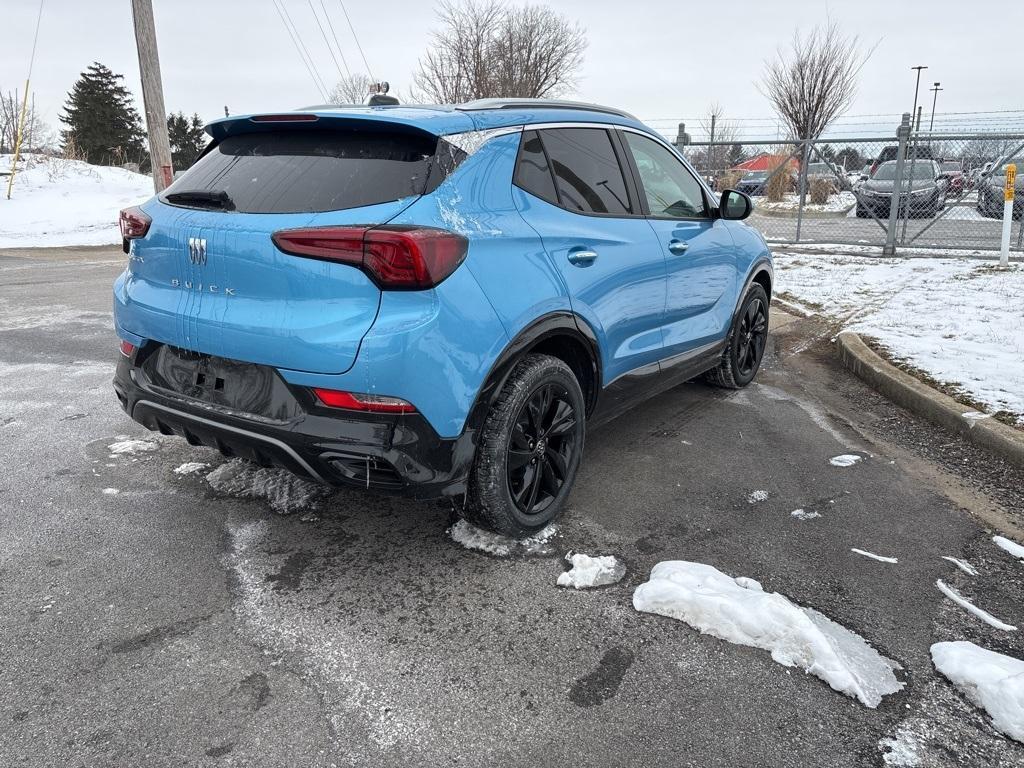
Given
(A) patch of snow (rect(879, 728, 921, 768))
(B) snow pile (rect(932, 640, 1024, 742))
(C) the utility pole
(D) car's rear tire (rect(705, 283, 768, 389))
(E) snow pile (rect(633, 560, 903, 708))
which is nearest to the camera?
(A) patch of snow (rect(879, 728, 921, 768))

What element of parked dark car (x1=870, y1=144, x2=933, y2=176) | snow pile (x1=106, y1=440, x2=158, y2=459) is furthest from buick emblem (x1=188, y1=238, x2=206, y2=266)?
parked dark car (x1=870, y1=144, x2=933, y2=176)

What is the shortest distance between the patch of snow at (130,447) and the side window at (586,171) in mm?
2606

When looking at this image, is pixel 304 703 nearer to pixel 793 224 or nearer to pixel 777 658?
pixel 777 658

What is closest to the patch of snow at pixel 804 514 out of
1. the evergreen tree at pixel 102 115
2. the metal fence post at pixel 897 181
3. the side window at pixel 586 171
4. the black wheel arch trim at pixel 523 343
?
the black wheel arch trim at pixel 523 343

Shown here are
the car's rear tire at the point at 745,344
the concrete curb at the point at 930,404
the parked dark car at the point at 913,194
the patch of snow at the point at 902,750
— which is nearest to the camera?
the patch of snow at the point at 902,750

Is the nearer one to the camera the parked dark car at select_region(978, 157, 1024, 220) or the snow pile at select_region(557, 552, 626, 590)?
the snow pile at select_region(557, 552, 626, 590)

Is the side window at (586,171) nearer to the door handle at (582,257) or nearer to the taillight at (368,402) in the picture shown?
the door handle at (582,257)

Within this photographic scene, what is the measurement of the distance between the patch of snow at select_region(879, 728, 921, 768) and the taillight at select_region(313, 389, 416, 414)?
1.67 meters

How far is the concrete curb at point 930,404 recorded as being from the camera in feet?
13.1

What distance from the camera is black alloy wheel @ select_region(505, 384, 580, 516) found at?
2.94 m

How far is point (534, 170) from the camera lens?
3020 millimetres

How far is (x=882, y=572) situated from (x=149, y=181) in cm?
2892

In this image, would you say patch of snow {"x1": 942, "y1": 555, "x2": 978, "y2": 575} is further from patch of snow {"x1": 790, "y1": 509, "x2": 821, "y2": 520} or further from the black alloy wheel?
the black alloy wheel

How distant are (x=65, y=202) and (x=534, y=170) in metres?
24.3
